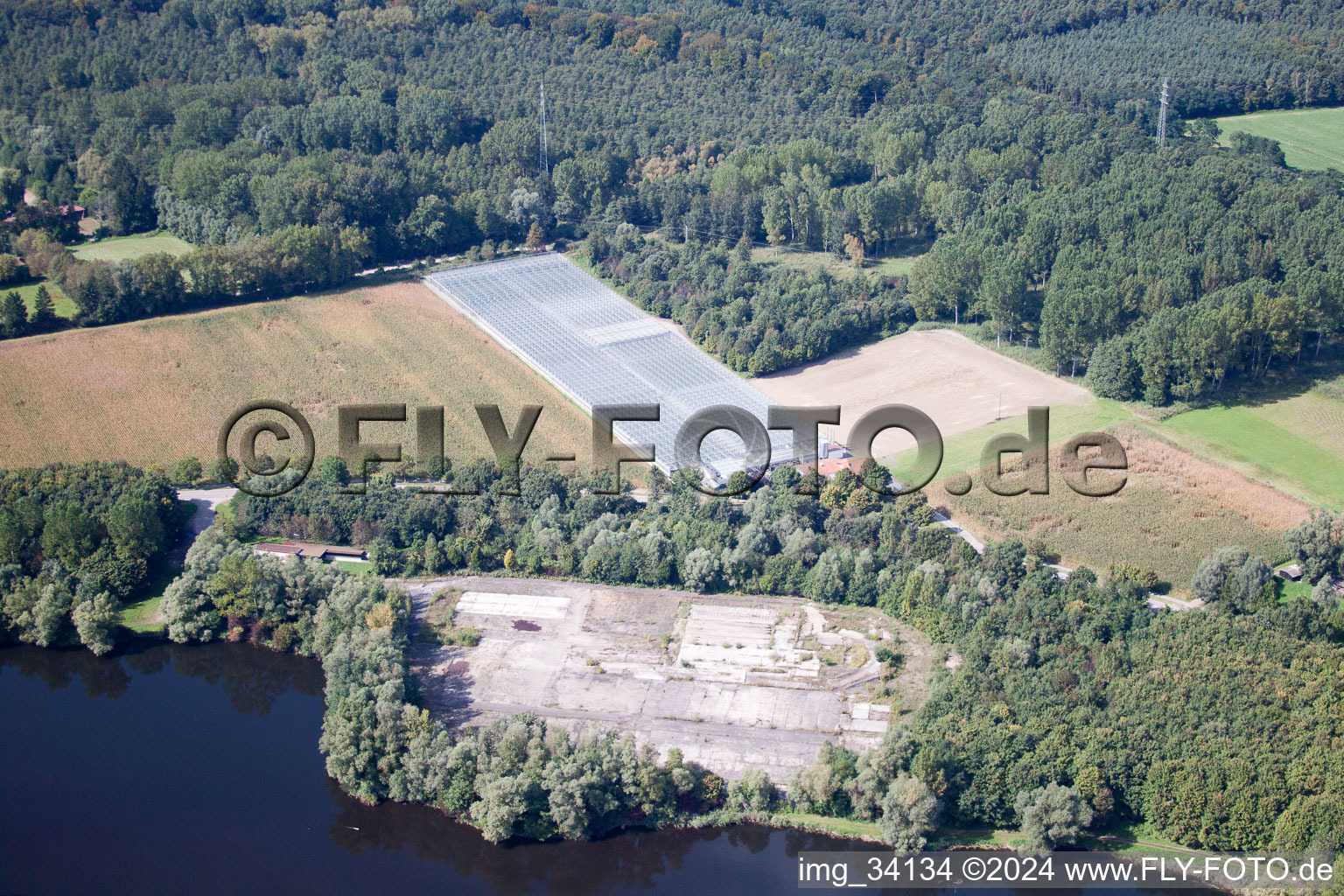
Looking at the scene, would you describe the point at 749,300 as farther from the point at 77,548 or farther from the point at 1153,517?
the point at 77,548

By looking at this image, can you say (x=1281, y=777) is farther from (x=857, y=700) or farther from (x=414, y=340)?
(x=414, y=340)

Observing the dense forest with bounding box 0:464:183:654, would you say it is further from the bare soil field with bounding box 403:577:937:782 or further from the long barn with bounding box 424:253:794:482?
the long barn with bounding box 424:253:794:482

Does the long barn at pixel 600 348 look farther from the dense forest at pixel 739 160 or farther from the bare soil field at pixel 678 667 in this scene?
the bare soil field at pixel 678 667

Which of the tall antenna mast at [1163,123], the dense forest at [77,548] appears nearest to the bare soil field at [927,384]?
the tall antenna mast at [1163,123]

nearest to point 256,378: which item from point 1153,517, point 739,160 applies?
point 739,160

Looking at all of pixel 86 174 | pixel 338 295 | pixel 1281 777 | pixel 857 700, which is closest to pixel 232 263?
pixel 338 295

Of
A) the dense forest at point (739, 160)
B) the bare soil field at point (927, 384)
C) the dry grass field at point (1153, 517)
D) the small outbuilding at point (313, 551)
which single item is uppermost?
the dense forest at point (739, 160)
